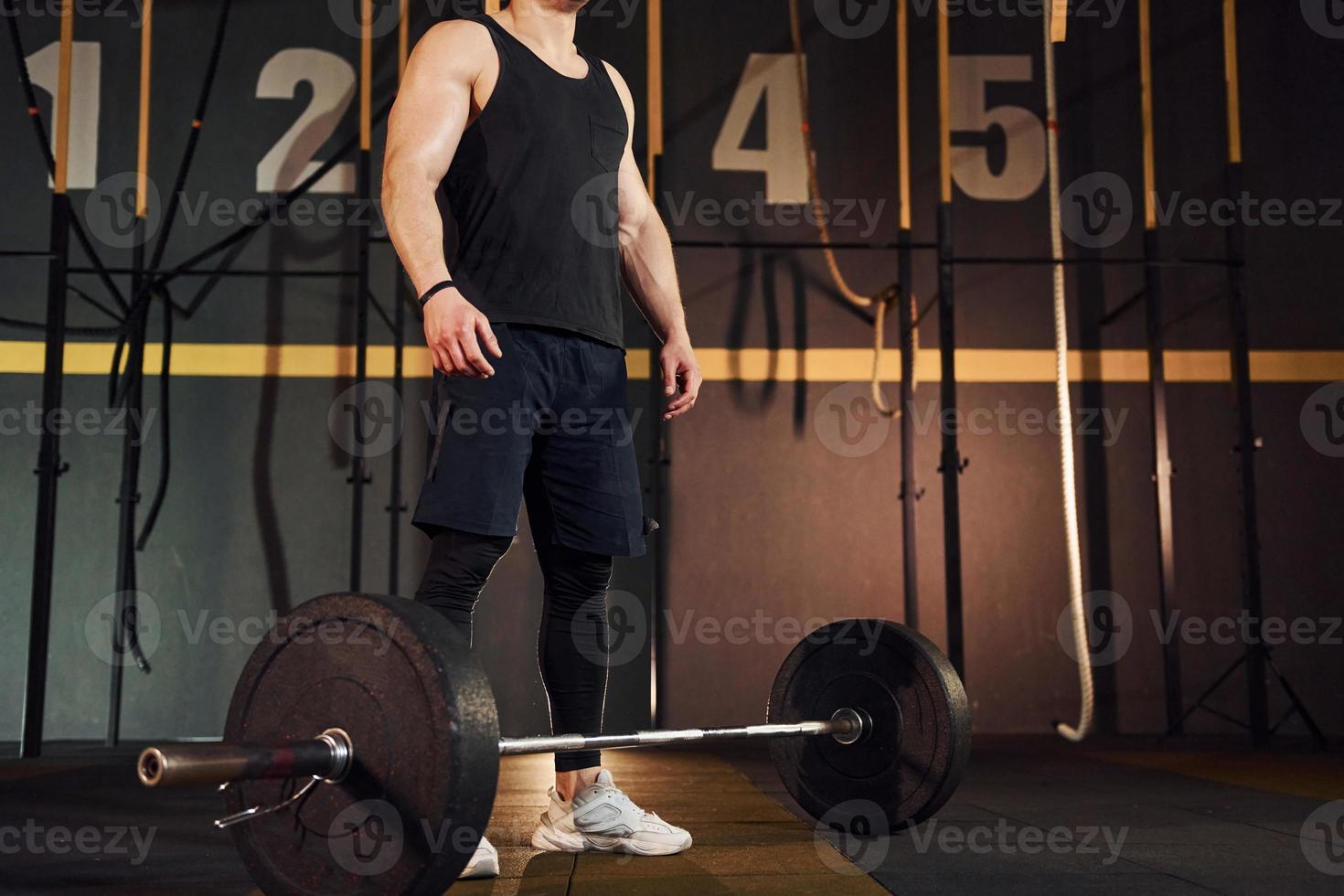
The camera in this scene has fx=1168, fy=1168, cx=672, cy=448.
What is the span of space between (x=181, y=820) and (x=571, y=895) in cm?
111

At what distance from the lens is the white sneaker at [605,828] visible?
168 centimetres

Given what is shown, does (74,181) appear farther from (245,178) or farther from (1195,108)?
(1195,108)

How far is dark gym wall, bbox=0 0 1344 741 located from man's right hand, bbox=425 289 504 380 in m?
2.51


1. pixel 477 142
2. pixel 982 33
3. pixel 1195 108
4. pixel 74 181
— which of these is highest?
pixel 982 33

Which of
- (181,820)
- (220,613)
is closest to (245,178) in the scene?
(220,613)

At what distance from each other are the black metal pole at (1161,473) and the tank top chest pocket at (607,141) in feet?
8.64

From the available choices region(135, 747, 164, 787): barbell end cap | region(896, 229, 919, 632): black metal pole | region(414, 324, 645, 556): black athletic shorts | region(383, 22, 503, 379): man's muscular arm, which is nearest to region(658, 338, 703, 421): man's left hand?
region(414, 324, 645, 556): black athletic shorts

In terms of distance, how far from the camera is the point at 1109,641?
398 centimetres

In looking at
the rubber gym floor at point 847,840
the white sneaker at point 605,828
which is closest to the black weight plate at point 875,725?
the rubber gym floor at point 847,840

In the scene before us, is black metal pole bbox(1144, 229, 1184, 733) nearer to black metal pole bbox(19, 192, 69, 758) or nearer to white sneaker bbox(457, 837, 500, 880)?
white sneaker bbox(457, 837, 500, 880)

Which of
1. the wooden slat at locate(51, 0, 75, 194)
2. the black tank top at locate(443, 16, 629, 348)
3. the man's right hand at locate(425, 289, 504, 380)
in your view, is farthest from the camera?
the wooden slat at locate(51, 0, 75, 194)

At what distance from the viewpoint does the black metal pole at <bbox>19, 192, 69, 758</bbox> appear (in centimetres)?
329

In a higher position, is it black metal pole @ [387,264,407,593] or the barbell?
black metal pole @ [387,264,407,593]

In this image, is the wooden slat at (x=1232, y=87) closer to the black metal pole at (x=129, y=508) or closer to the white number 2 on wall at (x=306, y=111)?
the white number 2 on wall at (x=306, y=111)
